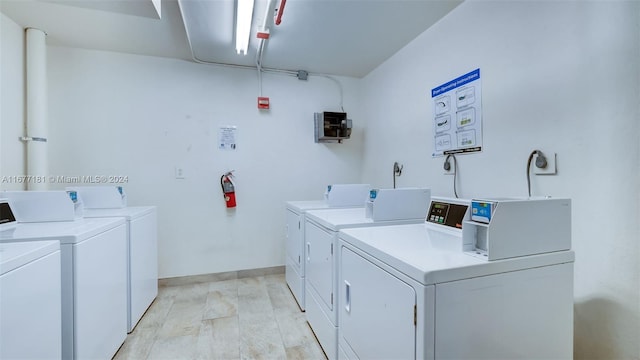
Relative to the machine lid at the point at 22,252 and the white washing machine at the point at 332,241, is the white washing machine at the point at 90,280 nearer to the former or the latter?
the machine lid at the point at 22,252

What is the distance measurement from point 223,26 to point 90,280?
1.96 m

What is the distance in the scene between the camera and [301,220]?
2365mm

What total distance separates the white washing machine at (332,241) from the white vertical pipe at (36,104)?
2.44 metres

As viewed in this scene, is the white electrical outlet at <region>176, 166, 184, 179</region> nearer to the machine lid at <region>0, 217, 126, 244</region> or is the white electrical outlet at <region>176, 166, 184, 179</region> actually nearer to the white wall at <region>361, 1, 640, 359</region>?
the machine lid at <region>0, 217, 126, 244</region>

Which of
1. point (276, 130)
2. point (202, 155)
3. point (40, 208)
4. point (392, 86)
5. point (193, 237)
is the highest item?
point (392, 86)

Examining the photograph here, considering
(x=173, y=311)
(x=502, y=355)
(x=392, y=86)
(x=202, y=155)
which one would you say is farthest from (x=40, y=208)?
(x=392, y=86)

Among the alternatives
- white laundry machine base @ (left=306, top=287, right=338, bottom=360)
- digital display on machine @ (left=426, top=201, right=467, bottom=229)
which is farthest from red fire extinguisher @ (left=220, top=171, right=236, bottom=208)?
digital display on machine @ (left=426, top=201, right=467, bottom=229)

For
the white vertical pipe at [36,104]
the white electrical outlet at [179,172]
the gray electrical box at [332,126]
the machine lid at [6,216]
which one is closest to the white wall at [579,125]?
the gray electrical box at [332,126]

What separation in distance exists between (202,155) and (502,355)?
292 centimetres

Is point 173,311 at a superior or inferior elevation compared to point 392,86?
inferior

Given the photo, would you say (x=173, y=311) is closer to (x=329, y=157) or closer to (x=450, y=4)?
(x=329, y=157)

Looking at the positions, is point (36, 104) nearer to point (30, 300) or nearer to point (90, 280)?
point (90, 280)

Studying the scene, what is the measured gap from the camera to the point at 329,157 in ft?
11.3

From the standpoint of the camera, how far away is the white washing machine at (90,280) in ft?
4.33
